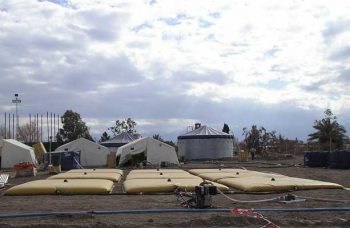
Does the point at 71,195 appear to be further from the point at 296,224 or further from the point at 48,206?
the point at 296,224

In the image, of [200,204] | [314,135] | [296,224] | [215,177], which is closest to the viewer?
[296,224]

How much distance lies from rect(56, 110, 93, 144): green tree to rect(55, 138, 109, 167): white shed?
29.8 meters

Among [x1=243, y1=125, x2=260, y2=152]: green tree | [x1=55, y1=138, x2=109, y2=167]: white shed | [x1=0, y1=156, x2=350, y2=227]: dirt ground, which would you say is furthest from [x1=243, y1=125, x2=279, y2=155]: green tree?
[x1=0, y1=156, x2=350, y2=227]: dirt ground

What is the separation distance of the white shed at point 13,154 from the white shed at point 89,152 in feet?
10.7

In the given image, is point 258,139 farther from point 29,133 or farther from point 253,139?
point 29,133

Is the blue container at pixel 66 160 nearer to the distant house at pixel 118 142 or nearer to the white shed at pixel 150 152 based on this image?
the white shed at pixel 150 152

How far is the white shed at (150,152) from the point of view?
44.5 meters

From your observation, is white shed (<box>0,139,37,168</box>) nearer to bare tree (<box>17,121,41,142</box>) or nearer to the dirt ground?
the dirt ground

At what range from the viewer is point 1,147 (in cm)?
4466

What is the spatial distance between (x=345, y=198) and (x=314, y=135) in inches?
1886

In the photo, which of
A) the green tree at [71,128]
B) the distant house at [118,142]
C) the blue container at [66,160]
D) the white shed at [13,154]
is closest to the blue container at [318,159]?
the blue container at [66,160]

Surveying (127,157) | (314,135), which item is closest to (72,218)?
(127,157)

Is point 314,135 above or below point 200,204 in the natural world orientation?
above

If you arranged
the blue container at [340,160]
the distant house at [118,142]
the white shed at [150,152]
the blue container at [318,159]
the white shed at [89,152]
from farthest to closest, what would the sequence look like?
1. the distant house at [118,142]
2. the white shed at [89,152]
3. the white shed at [150,152]
4. the blue container at [318,159]
5. the blue container at [340,160]
